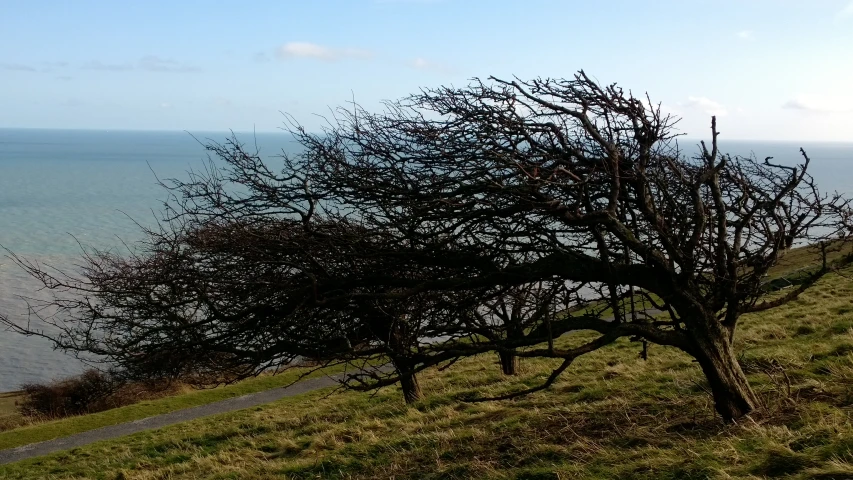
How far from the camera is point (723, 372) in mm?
7551

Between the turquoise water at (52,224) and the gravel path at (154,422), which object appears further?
the turquoise water at (52,224)

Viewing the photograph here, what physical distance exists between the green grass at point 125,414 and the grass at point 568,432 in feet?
16.1

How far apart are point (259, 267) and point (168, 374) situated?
1861 millimetres

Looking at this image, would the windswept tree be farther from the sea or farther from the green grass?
the green grass

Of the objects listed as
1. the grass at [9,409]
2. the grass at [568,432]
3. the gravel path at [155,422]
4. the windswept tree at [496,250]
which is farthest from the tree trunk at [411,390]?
the grass at [9,409]

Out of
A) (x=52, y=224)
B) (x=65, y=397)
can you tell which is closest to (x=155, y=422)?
(x=65, y=397)

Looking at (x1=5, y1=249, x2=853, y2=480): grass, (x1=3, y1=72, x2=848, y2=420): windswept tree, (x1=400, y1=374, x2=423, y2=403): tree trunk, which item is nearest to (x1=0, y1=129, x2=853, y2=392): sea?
(x1=3, y1=72, x2=848, y2=420): windswept tree

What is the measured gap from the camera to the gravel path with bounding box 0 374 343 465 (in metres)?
20.6

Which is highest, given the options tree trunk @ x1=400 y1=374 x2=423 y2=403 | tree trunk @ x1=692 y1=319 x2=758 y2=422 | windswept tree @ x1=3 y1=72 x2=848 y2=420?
windswept tree @ x1=3 y1=72 x2=848 y2=420

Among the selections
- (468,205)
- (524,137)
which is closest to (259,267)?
(468,205)

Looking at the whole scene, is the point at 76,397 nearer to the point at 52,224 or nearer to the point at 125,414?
the point at 125,414

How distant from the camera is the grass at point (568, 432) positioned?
6.77m

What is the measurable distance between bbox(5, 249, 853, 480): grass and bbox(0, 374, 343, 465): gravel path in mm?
2161

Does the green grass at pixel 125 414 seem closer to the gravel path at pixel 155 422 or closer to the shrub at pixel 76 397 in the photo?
the gravel path at pixel 155 422
